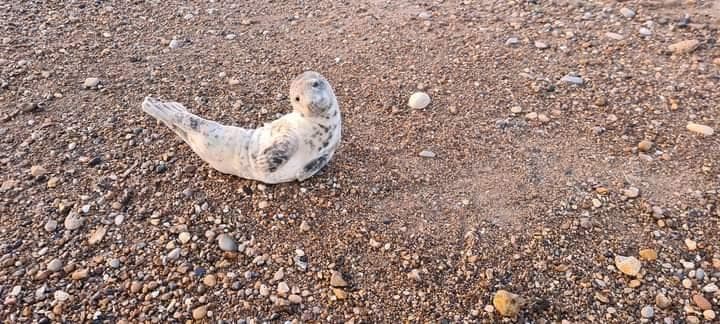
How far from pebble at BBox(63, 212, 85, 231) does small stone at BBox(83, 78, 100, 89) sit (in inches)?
56.8

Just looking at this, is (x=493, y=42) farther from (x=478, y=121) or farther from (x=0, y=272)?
(x=0, y=272)

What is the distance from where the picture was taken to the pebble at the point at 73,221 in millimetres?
3406

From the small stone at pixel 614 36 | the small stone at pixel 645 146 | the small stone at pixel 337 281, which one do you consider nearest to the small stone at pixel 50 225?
the small stone at pixel 337 281

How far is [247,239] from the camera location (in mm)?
3334

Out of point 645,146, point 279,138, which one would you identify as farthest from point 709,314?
point 279,138

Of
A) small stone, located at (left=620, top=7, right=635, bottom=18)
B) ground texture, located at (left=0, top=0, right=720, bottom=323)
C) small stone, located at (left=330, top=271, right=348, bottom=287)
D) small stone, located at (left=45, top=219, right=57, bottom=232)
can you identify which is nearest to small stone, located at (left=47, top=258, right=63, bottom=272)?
ground texture, located at (left=0, top=0, right=720, bottom=323)

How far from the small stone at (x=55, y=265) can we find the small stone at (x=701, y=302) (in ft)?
11.1

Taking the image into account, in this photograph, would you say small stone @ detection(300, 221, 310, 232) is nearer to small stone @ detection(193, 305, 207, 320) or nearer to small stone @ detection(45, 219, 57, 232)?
small stone @ detection(193, 305, 207, 320)

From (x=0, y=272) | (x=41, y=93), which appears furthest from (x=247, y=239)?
(x=41, y=93)

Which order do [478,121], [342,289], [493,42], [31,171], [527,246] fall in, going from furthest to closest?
[493,42] < [478,121] < [31,171] < [527,246] < [342,289]

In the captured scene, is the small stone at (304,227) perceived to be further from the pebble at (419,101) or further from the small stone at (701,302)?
the small stone at (701,302)

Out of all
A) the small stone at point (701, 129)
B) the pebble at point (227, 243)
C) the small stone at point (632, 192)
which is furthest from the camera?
the small stone at point (701, 129)

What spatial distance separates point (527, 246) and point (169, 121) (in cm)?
220

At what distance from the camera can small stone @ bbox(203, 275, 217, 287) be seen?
3.11m
